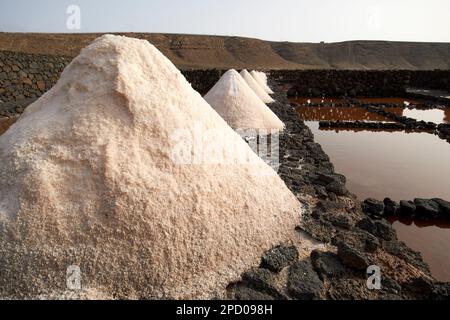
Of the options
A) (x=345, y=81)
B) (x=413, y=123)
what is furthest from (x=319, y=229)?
(x=345, y=81)

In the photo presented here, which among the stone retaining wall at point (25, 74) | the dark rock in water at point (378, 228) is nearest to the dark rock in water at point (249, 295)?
the dark rock in water at point (378, 228)

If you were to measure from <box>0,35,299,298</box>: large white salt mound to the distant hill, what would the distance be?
41.6 m

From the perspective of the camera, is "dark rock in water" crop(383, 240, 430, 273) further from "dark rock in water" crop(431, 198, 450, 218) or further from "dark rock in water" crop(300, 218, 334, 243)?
"dark rock in water" crop(431, 198, 450, 218)

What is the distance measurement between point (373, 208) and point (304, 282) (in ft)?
8.76

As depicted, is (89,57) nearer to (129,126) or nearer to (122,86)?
(122,86)

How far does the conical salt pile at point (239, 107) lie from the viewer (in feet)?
23.4

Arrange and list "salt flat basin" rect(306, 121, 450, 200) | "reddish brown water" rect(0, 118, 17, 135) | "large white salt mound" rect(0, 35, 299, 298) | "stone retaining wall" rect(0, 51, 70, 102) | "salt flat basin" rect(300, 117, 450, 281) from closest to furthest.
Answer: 1. "large white salt mound" rect(0, 35, 299, 298)
2. "salt flat basin" rect(300, 117, 450, 281)
3. "salt flat basin" rect(306, 121, 450, 200)
4. "reddish brown water" rect(0, 118, 17, 135)
5. "stone retaining wall" rect(0, 51, 70, 102)

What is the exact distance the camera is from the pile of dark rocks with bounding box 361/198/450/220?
14.8ft

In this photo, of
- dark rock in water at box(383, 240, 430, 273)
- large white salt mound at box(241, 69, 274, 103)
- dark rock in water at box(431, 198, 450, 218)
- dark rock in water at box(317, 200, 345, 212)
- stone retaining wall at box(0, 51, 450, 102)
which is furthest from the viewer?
stone retaining wall at box(0, 51, 450, 102)

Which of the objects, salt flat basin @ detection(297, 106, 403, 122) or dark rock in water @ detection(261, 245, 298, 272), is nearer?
dark rock in water @ detection(261, 245, 298, 272)

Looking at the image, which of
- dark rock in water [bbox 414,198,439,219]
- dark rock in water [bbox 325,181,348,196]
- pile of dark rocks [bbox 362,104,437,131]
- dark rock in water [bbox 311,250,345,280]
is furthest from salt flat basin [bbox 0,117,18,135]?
pile of dark rocks [bbox 362,104,437,131]

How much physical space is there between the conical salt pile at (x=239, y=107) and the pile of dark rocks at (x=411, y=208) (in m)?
3.05

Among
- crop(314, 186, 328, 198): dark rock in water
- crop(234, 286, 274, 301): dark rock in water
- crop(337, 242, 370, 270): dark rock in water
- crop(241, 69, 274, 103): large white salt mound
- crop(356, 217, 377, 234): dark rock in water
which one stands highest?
crop(241, 69, 274, 103): large white salt mound
